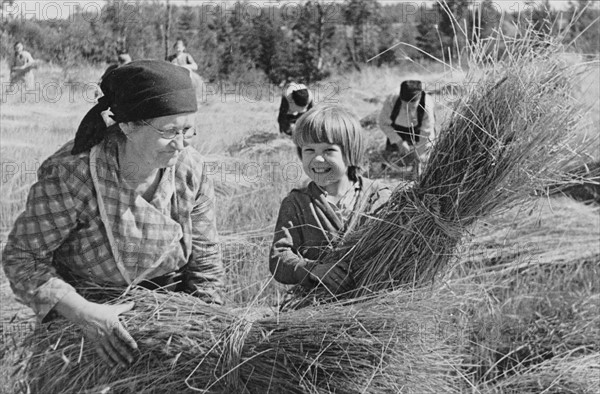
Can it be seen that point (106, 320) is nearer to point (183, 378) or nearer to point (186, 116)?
point (183, 378)

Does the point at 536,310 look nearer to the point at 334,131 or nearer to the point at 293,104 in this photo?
the point at 334,131

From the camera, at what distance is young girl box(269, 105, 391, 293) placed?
2.20 meters

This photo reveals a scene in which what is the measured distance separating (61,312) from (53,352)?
0.15 m

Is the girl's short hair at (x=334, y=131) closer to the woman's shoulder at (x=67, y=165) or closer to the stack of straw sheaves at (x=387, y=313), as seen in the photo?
the stack of straw sheaves at (x=387, y=313)

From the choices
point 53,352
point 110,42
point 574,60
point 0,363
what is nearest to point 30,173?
point 0,363

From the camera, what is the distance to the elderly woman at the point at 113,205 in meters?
1.85

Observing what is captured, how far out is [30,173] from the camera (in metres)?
4.93

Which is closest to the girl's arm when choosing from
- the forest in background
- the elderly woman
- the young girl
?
the young girl

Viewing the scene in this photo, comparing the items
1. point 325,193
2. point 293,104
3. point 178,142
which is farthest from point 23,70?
point 178,142

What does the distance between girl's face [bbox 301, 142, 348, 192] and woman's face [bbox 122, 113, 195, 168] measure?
0.45 metres

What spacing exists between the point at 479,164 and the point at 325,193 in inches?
18.8

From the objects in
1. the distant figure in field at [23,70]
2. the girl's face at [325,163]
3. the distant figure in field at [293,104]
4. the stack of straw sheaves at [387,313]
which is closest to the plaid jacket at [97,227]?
the stack of straw sheaves at [387,313]

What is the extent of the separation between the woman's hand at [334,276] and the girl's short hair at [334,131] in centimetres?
34

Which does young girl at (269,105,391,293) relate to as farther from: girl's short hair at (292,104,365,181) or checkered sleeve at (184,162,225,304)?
checkered sleeve at (184,162,225,304)
